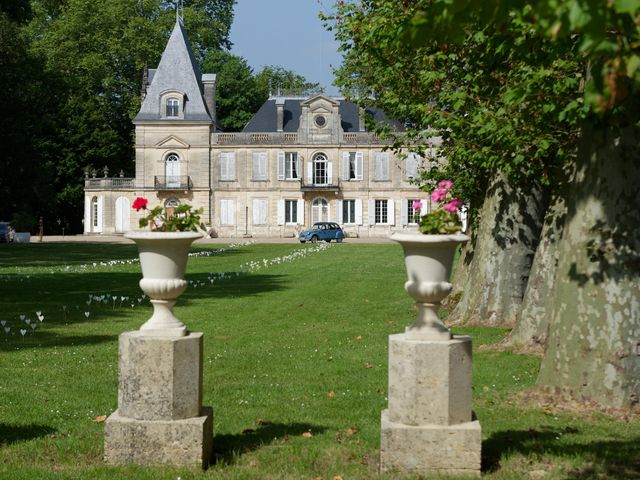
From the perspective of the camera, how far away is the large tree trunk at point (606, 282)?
7.08 meters

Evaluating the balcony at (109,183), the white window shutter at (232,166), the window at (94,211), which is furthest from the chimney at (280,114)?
the window at (94,211)

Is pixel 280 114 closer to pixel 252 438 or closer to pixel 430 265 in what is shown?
pixel 252 438

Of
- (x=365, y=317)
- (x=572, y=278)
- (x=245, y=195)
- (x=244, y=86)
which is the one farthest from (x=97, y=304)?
(x=244, y=86)

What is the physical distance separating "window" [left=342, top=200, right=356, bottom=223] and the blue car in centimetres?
764

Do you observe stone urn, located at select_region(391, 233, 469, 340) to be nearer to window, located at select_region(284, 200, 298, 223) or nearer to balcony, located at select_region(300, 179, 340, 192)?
balcony, located at select_region(300, 179, 340, 192)

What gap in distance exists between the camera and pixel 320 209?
191 feet

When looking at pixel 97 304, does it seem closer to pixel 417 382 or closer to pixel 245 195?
pixel 417 382

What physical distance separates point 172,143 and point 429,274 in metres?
52.8

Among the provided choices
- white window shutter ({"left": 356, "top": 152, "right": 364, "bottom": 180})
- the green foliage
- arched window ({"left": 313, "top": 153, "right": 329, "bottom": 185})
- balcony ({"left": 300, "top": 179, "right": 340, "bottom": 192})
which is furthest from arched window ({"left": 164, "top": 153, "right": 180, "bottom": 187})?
the green foliage

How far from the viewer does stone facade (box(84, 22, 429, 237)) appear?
5706 centimetres

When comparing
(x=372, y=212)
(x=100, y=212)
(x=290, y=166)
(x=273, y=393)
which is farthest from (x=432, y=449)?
(x=100, y=212)

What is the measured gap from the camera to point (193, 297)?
1733cm

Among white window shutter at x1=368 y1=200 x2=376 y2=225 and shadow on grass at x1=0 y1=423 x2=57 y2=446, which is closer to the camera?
shadow on grass at x1=0 y1=423 x2=57 y2=446

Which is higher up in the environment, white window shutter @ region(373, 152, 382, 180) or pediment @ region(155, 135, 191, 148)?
pediment @ region(155, 135, 191, 148)
